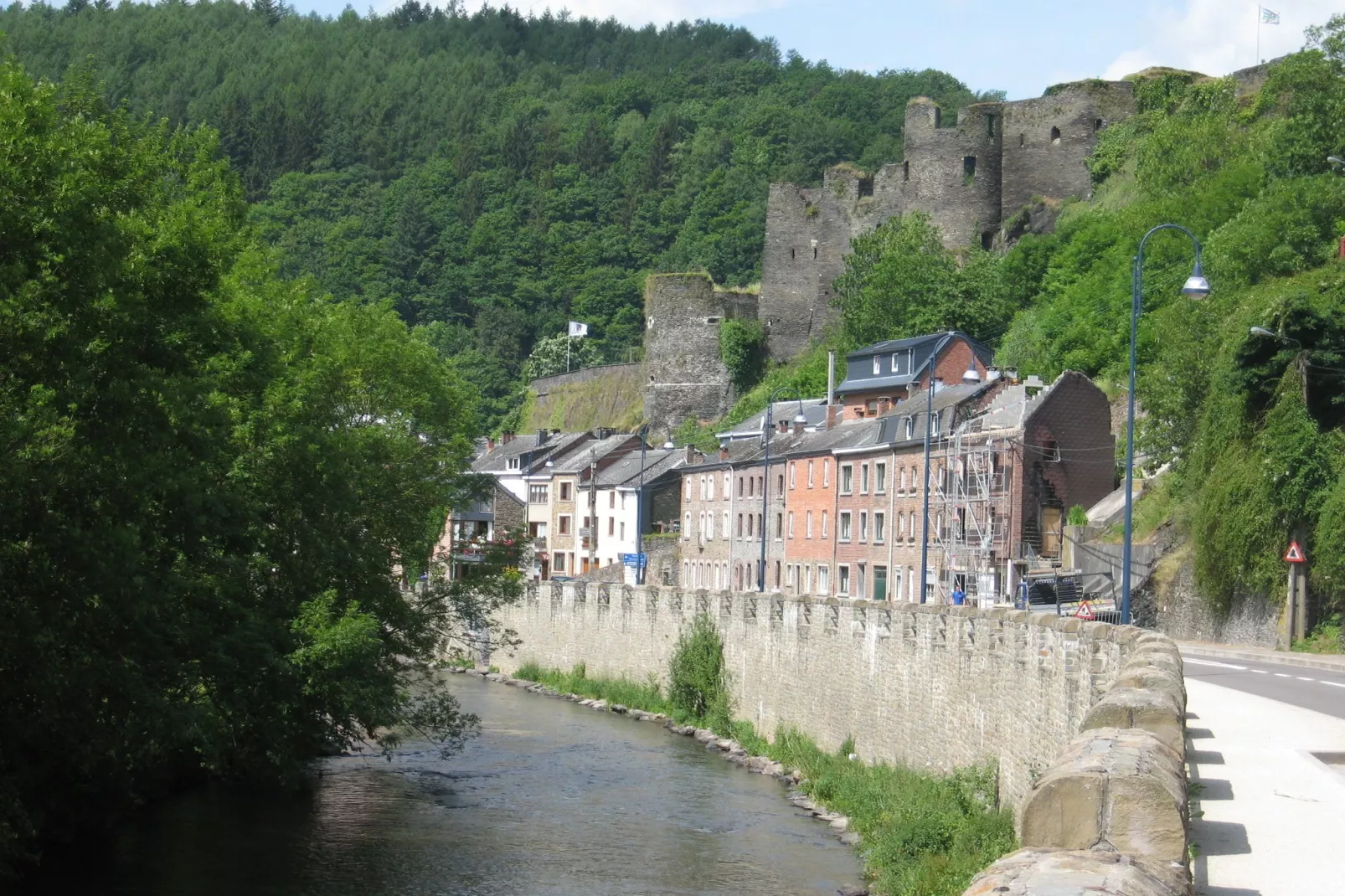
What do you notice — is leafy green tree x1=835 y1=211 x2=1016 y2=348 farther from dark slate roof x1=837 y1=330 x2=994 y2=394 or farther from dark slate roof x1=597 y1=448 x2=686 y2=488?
dark slate roof x1=597 y1=448 x2=686 y2=488

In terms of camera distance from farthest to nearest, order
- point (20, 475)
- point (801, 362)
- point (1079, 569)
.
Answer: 1. point (801, 362)
2. point (1079, 569)
3. point (20, 475)

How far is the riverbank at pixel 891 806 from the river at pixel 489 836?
50 cm

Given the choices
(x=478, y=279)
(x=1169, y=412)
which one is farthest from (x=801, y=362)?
(x=478, y=279)

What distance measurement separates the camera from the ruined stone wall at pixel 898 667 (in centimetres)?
1997

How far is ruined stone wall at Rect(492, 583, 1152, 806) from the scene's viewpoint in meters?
20.0

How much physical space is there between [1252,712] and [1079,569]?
1264 inches

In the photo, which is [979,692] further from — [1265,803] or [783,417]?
[783,417]

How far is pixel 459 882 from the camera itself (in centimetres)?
2458

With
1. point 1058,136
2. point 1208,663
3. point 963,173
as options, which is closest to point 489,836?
point 1208,663

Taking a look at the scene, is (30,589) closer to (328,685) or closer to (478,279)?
(328,685)

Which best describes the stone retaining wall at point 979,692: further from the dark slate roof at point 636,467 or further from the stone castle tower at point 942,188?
the stone castle tower at point 942,188

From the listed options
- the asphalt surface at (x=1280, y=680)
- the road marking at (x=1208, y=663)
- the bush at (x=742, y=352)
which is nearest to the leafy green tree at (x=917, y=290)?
the bush at (x=742, y=352)

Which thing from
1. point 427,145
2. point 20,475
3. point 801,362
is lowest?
point 20,475

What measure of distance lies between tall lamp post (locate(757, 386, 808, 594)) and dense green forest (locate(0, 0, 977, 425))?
143 feet
